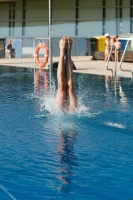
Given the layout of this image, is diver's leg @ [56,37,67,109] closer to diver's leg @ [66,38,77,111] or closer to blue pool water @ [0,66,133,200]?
diver's leg @ [66,38,77,111]

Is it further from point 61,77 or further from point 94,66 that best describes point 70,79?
point 94,66

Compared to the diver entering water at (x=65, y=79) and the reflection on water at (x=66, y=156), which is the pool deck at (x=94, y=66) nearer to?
the diver entering water at (x=65, y=79)

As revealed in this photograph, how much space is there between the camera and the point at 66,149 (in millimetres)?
7242

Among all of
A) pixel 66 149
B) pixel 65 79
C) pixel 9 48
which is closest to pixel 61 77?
pixel 65 79

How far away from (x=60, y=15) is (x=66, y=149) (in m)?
33.2

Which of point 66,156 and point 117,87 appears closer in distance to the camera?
point 66,156

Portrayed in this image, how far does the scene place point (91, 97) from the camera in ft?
42.1

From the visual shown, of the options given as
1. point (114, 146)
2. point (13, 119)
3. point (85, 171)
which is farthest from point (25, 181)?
point (13, 119)

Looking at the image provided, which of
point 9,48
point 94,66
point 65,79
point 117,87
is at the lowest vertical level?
point 117,87

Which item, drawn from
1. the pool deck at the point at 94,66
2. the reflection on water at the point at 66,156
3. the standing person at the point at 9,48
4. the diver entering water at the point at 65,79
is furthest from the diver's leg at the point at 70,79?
the standing person at the point at 9,48

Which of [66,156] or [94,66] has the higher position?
[94,66]

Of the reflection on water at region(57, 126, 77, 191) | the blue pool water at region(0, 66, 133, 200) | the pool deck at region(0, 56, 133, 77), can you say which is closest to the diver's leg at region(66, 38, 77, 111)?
the blue pool water at region(0, 66, 133, 200)

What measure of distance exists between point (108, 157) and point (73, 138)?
1220 millimetres

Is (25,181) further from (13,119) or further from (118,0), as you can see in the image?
(118,0)
